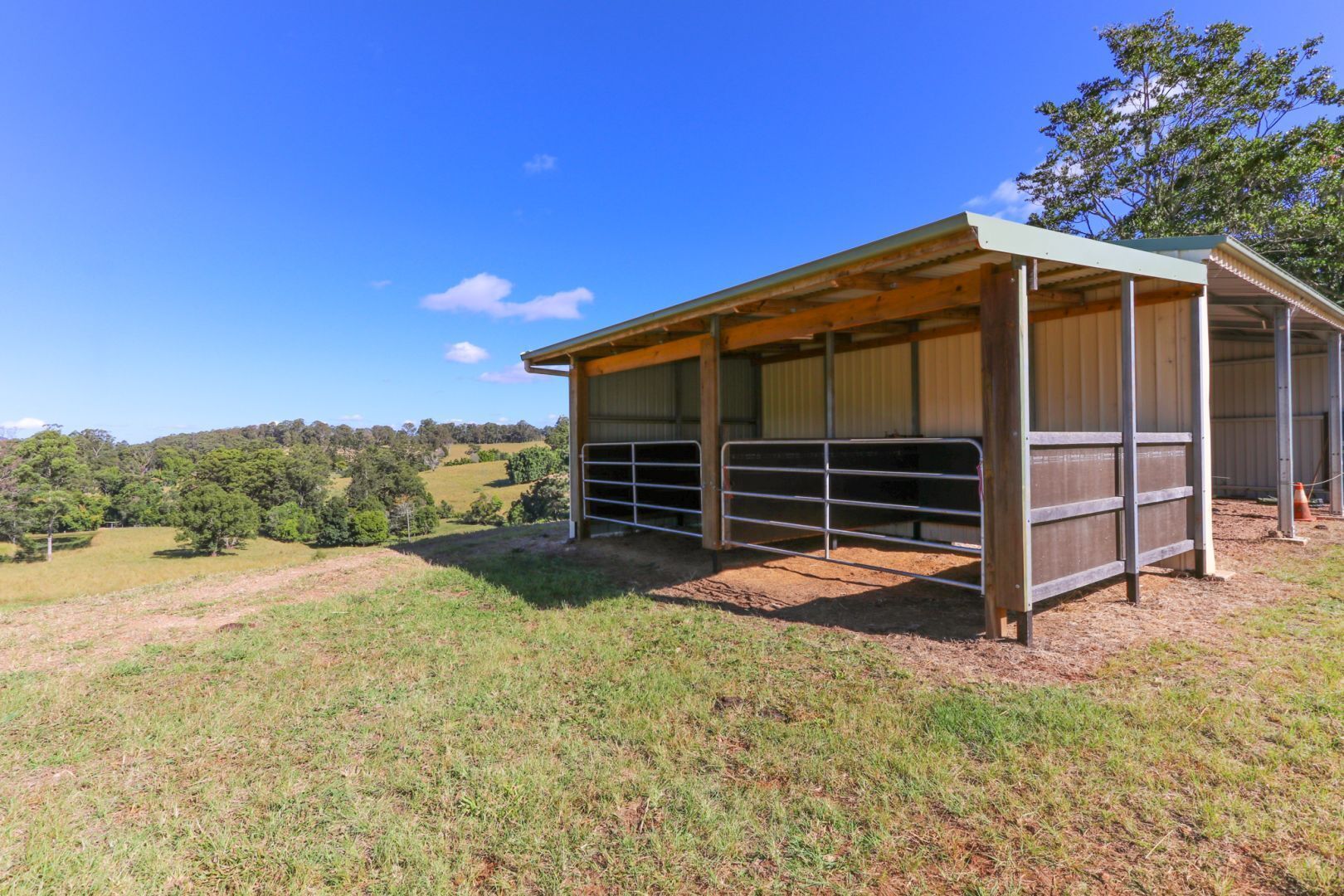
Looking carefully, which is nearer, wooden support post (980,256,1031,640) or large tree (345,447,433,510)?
wooden support post (980,256,1031,640)

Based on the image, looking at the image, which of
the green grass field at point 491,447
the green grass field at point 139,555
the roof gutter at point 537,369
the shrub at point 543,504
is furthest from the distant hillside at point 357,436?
the roof gutter at point 537,369

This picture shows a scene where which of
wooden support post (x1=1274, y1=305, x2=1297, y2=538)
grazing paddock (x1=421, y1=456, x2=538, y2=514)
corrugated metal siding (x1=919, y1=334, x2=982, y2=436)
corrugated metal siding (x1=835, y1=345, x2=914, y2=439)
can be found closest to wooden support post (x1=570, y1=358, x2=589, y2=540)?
corrugated metal siding (x1=835, y1=345, x2=914, y2=439)

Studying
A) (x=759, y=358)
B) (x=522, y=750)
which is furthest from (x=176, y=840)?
(x=759, y=358)

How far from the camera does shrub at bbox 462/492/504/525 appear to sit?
166ft

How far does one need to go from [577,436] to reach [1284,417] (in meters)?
8.14

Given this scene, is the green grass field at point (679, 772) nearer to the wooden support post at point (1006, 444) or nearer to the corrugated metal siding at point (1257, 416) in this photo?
A: the wooden support post at point (1006, 444)

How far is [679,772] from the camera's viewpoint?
8.09ft

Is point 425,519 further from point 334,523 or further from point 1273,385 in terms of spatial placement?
point 1273,385

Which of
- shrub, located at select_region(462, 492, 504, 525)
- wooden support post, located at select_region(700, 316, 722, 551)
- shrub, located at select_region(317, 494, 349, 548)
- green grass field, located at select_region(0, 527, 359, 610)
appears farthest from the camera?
shrub, located at select_region(462, 492, 504, 525)

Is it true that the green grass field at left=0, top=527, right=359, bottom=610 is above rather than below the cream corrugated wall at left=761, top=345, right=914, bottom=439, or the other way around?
below

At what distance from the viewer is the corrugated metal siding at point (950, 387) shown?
23.0ft

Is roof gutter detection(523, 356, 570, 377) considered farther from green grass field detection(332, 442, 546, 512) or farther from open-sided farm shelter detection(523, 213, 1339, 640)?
green grass field detection(332, 442, 546, 512)

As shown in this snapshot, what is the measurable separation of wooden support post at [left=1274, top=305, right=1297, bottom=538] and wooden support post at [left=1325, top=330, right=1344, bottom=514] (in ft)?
7.75

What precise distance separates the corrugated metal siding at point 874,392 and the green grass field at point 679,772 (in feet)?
14.1
